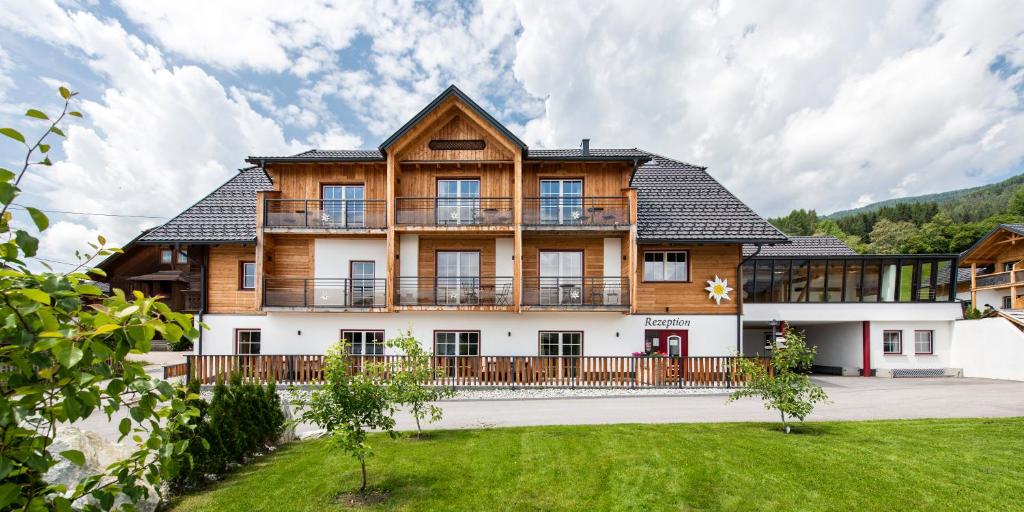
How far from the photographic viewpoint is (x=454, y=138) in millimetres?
19781

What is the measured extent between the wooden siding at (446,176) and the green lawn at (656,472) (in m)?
11.4

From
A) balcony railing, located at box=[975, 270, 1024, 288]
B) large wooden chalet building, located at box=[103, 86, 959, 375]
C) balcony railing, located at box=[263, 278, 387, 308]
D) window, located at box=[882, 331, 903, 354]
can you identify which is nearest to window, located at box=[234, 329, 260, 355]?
large wooden chalet building, located at box=[103, 86, 959, 375]

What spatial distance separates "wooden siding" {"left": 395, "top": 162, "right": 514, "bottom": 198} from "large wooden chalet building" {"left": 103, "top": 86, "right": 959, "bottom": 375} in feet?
0.19

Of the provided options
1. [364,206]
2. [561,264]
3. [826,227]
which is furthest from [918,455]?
[826,227]

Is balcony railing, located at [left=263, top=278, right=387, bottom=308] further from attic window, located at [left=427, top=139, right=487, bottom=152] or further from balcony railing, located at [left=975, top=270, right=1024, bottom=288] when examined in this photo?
balcony railing, located at [left=975, top=270, right=1024, bottom=288]

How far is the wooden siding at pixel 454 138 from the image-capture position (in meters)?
19.5

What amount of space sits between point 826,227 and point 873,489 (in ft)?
347

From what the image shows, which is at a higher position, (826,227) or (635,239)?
(826,227)

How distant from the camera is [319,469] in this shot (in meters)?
8.36

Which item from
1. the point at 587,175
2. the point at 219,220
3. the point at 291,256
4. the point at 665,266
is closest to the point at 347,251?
the point at 291,256

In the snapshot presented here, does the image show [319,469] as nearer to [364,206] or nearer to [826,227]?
[364,206]

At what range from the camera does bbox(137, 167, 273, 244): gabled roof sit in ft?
62.4

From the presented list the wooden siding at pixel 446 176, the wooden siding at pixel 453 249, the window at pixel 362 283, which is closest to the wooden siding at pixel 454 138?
the wooden siding at pixel 446 176

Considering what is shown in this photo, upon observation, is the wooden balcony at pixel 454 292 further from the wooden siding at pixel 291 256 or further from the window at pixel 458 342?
the wooden siding at pixel 291 256
